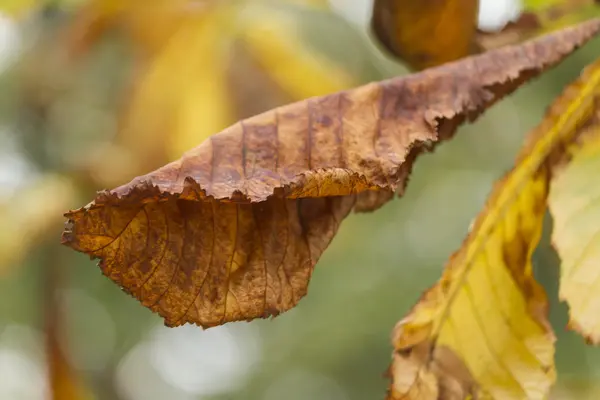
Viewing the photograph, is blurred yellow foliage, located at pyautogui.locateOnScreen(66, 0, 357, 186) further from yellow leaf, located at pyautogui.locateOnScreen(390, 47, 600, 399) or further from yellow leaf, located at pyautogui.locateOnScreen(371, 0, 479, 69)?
yellow leaf, located at pyautogui.locateOnScreen(390, 47, 600, 399)

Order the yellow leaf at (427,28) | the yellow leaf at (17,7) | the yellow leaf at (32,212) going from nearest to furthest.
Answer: the yellow leaf at (427,28)
the yellow leaf at (17,7)
the yellow leaf at (32,212)

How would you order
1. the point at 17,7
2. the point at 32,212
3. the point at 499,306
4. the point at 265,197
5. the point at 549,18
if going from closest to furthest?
the point at 265,197
the point at 499,306
the point at 549,18
the point at 17,7
the point at 32,212

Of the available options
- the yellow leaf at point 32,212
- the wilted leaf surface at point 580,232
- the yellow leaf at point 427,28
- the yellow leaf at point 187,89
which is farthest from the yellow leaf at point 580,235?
the yellow leaf at point 32,212

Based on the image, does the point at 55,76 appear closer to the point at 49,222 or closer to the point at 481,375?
the point at 49,222

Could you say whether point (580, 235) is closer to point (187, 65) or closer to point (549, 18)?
point (549, 18)

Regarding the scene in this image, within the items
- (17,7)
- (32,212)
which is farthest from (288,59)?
(32,212)

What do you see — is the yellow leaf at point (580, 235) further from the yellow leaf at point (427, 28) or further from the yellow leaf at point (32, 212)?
the yellow leaf at point (32, 212)
